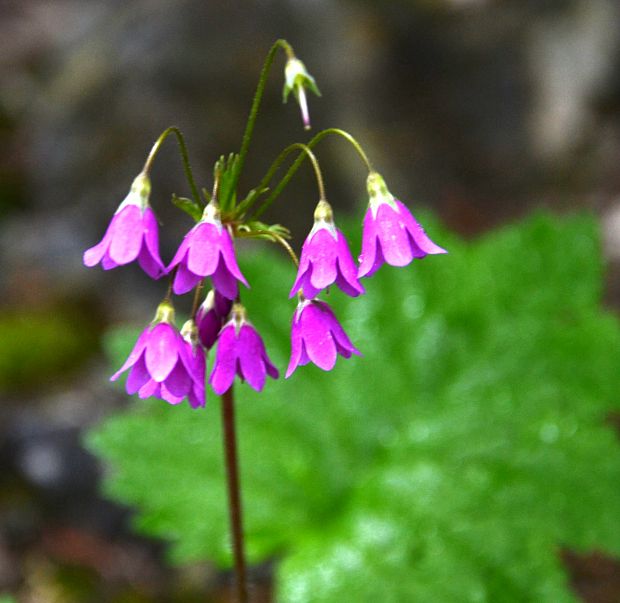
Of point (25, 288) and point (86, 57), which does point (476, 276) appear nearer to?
point (25, 288)

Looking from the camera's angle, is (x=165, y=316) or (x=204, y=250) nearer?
(x=204, y=250)

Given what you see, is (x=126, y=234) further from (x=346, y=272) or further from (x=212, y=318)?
(x=346, y=272)

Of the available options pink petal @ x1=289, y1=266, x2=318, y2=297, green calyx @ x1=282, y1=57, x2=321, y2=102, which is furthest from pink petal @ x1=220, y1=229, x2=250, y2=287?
green calyx @ x1=282, y1=57, x2=321, y2=102

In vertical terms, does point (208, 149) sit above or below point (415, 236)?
above

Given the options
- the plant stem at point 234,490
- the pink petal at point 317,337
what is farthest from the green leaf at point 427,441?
the pink petal at point 317,337

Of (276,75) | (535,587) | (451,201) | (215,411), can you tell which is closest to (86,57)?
(276,75)

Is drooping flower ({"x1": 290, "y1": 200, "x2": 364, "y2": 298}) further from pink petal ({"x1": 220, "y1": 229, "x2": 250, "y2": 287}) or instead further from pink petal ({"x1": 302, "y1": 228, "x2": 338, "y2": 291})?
pink petal ({"x1": 220, "y1": 229, "x2": 250, "y2": 287})

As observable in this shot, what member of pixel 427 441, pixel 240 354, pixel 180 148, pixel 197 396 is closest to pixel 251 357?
pixel 240 354
